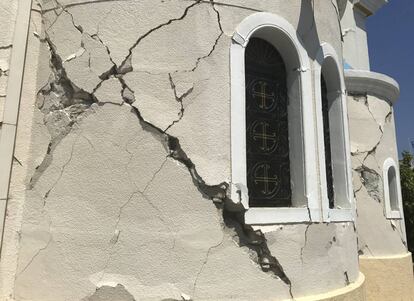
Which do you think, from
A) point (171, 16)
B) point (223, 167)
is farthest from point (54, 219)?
point (171, 16)

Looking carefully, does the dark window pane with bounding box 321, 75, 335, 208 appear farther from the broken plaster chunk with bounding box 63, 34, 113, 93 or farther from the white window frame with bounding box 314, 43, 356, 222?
the broken plaster chunk with bounding box 63, 34, 113, 93

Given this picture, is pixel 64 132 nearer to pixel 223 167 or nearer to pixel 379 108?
pixel 223 167

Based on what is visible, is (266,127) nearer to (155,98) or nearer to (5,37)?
(155,98)

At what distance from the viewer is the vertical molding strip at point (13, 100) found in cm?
321

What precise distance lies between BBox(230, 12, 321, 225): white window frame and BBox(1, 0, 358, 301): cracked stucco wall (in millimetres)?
92

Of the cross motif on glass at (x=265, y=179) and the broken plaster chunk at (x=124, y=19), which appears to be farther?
the cross motif on glass at (x=265, y=179)

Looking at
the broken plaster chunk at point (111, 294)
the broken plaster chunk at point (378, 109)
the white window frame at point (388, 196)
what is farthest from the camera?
the broken plaster chunk at point (378, 109)

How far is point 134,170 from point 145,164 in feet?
0.33

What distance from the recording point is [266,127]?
386cm

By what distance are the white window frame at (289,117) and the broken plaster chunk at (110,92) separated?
3.18 feet

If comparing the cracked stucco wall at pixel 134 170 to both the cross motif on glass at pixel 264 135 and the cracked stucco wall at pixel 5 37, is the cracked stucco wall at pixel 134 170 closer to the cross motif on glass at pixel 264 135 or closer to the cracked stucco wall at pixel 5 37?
the cracked stucco wall at pixel 5 37

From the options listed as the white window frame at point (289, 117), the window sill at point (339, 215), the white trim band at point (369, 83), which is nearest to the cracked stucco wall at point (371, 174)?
the white trim band at point (369, 83)

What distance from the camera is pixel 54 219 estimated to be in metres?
3.16

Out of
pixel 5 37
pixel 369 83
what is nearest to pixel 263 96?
pixel 5 37
